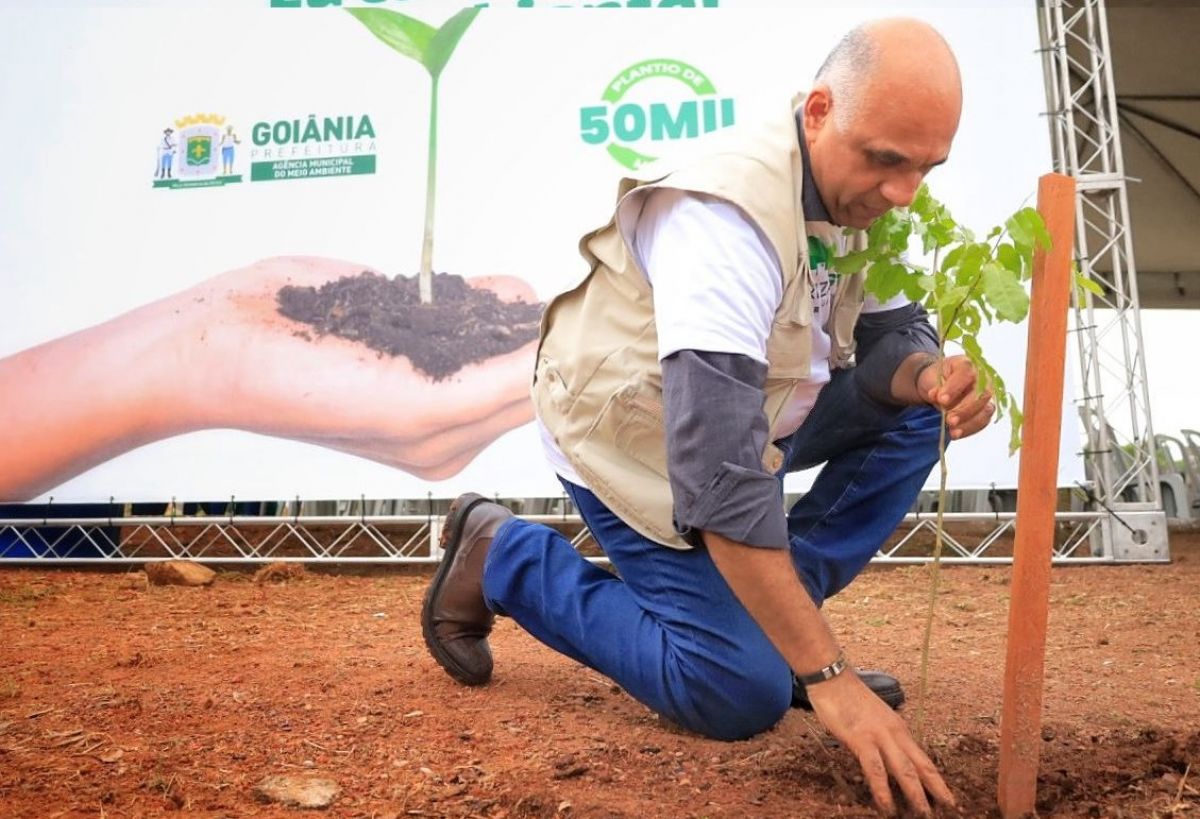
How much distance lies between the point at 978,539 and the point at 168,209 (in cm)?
502

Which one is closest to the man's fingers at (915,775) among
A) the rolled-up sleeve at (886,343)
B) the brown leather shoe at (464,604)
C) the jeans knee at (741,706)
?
the jeans knee at (741,706)

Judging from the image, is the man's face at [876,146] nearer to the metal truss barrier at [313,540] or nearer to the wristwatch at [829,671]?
the wristwatch at [829,671]

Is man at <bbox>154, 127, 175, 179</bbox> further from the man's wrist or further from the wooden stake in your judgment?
the wooden stake

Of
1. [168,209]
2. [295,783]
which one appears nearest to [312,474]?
[168,209]

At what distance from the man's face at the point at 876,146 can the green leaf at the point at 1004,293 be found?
8.7 inches

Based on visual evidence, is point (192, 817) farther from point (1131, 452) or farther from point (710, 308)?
point (1131, 452)

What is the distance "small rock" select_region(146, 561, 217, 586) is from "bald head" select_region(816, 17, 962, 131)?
3.93 meters

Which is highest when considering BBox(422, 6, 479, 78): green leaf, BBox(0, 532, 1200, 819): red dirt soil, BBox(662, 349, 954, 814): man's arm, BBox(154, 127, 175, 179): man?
BBox(422, 6, 479, 78): green leaf

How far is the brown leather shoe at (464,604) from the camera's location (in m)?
2.34

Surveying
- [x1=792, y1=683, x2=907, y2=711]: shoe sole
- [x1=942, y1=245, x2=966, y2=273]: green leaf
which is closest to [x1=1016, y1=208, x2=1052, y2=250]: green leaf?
[x1=942, y1=245, x2=966, y2=273]: green leaf

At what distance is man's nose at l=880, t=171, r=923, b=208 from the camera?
1.64 m

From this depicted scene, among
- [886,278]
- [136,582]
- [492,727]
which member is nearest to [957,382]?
[886,278]

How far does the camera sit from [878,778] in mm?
1436

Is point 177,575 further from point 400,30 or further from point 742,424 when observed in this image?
point 742,424
